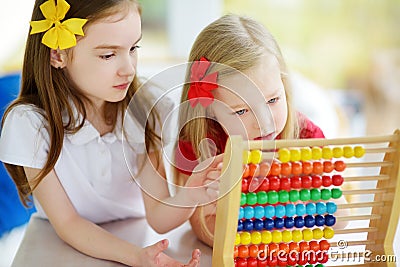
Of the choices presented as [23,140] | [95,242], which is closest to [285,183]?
[95,242]

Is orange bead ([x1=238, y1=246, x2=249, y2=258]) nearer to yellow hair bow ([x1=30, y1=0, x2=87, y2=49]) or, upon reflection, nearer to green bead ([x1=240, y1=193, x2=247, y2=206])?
green bead ([x1=240, y1=193, x2=247, y2=206])

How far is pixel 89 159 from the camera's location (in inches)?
51.7

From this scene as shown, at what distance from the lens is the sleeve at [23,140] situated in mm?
1186

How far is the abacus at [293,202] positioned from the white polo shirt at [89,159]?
36cm

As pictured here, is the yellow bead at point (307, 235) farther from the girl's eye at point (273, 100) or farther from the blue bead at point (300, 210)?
the girl's eye at point (273, 100)

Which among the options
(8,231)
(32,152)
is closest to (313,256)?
(32,152)

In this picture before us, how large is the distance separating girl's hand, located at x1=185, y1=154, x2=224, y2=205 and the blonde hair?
0.06m

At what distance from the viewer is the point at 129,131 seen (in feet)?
4.31

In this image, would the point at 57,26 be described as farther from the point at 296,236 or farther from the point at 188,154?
the point at 296,236

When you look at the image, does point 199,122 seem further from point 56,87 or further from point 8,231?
point 8,231

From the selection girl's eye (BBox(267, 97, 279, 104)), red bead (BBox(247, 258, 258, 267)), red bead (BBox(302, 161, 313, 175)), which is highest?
girl's eye (BBox(267, 97, 279, 104))

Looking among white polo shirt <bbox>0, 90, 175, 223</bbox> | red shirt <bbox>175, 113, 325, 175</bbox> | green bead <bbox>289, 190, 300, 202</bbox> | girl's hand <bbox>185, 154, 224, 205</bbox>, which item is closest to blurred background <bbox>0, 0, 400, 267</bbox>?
white polo shirt <bbox>0, 90, 175, 223</bbox>

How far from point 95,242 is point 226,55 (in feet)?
1.47

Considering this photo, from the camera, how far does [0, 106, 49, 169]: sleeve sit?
3.89ft
